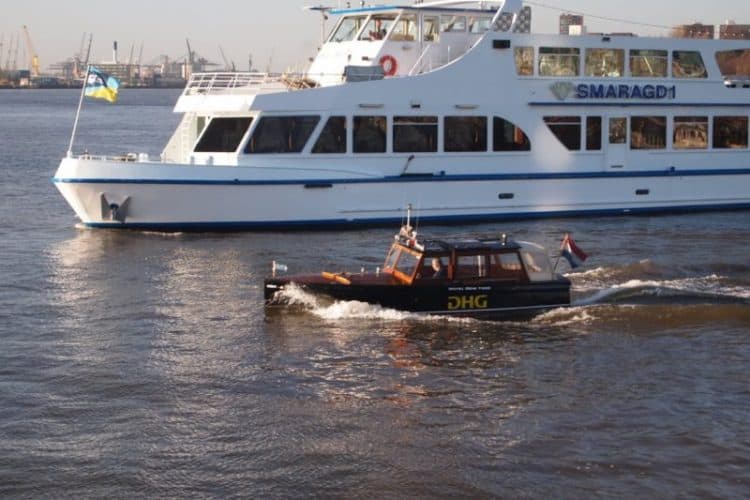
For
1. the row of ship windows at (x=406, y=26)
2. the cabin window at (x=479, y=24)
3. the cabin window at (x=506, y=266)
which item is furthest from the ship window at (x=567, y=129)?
the cabin window at (x=506, y=266)

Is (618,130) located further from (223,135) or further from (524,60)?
(223,135)

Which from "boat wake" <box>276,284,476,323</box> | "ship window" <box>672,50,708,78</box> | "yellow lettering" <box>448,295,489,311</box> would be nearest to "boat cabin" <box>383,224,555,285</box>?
"yellow lettering" <box>448,295,489,311</box>

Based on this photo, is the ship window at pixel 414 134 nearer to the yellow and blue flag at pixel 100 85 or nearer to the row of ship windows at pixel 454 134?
the row of ship windows at pixel 454 134

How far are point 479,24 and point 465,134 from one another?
2.88 m

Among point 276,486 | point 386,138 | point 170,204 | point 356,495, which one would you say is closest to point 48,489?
point 276,486

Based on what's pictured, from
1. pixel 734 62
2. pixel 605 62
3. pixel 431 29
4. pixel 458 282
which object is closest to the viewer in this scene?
pixel 458 282

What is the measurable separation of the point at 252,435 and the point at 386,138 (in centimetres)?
1373

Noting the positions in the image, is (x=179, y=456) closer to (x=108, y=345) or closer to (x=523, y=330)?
(x=108, y=345)

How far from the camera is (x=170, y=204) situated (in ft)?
78.5

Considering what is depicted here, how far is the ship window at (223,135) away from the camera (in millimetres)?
24828

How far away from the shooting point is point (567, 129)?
1063 inches

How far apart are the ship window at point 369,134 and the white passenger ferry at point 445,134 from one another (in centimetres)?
3

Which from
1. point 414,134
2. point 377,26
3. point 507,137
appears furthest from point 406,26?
point 507,137

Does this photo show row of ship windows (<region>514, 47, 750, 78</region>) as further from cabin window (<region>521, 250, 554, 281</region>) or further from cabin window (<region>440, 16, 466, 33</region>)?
cabin window (<region>521, 250, 554, 281</region>)
